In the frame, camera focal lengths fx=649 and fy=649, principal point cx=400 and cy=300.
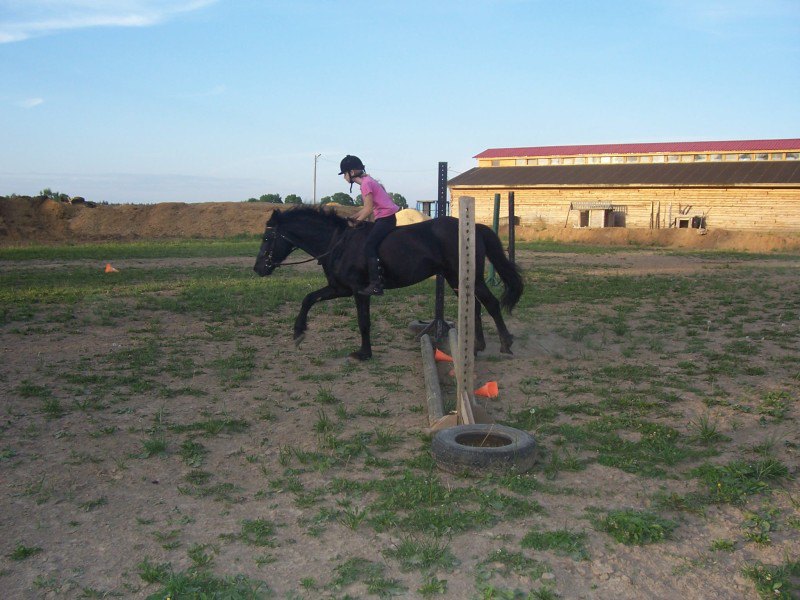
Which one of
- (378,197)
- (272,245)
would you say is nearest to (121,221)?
(272,245)

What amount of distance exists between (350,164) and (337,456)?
180 inches

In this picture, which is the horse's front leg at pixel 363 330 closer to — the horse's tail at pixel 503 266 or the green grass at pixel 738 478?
the horse's tail at pixel 503 266

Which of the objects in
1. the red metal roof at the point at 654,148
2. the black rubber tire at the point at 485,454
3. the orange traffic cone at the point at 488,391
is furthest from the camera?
the red metal roof at the point at 654,148

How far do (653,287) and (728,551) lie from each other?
12.4 m

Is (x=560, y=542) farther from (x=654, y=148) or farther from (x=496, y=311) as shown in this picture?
(x=654, y=148)

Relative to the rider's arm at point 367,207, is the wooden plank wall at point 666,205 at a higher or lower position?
higher

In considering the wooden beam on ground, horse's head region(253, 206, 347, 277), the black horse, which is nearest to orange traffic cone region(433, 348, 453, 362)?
the wooden beam on ground

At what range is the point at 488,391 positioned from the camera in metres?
6.46

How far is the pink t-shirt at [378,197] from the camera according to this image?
841 cm

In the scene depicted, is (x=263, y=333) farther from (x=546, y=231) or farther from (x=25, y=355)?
(x=546, y=231)

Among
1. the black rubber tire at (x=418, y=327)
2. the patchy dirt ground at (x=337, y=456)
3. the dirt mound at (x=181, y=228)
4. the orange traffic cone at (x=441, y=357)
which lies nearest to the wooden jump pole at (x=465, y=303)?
the patchy dirt ground at (x=337, y=456)

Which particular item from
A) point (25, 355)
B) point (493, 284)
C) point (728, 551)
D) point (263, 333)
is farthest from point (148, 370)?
point (493, 284)

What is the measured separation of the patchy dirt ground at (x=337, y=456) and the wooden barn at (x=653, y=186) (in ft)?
94.2

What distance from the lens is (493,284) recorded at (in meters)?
16.6
